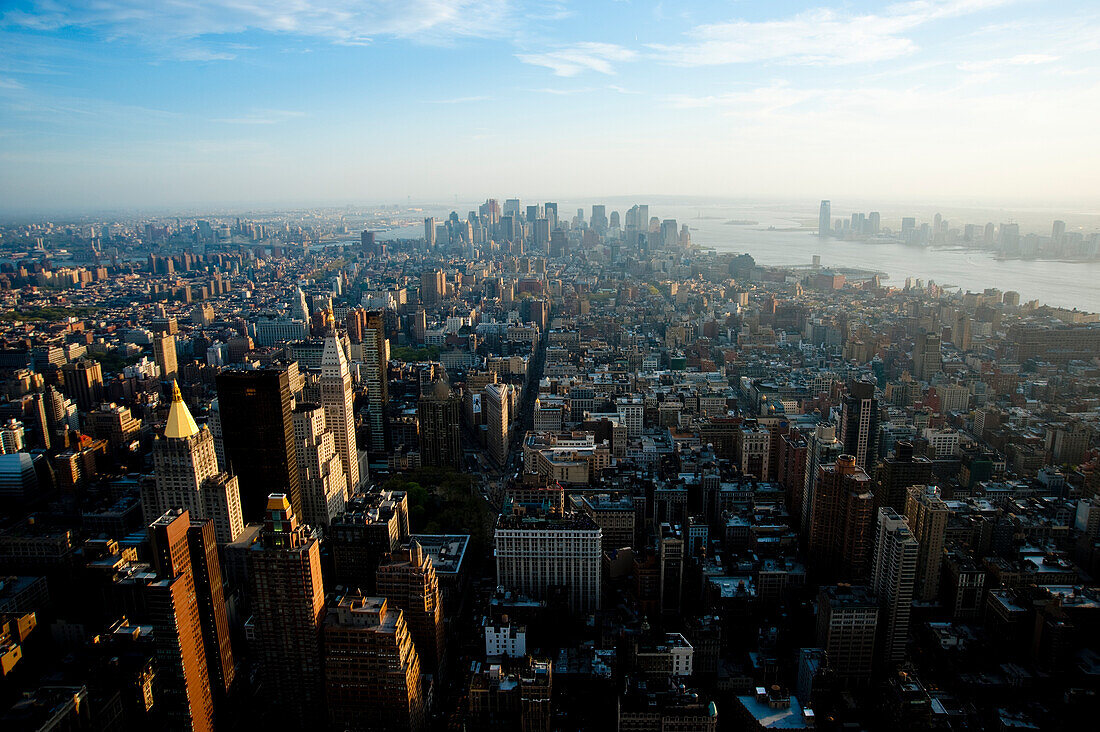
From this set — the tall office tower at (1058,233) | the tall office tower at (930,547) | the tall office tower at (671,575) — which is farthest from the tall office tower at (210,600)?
the tall office tower at (1058,233)

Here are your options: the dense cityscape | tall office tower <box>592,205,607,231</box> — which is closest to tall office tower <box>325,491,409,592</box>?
the dense cityscape

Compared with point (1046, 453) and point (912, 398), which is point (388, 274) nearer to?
point (912, 398)

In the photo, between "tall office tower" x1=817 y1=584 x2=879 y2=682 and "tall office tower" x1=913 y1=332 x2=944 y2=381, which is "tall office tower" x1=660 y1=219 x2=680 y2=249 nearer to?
"tall office tower" x1=913 y1=332 x2=944 y2=381

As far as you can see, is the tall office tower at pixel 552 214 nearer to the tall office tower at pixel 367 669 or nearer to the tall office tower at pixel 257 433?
the tall office tower at pixel 257 433

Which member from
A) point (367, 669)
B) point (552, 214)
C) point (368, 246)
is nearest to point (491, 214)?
point (552, 214)

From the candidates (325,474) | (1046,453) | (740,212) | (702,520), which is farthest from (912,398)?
(740,212)
